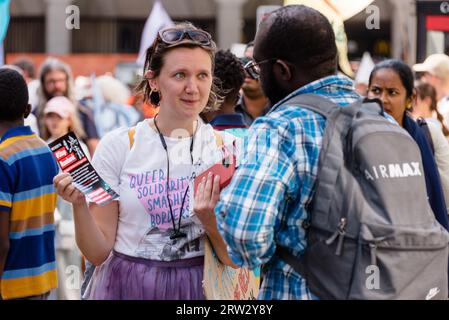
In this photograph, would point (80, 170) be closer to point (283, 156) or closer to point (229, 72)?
point (283, 156)

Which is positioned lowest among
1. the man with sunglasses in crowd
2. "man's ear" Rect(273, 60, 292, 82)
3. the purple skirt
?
the purple skirt

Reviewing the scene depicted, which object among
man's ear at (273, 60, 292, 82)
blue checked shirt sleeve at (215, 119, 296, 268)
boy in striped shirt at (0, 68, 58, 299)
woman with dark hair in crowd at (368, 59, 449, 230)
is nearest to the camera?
blue checked shirt sleeve at (215, 119, 296, 268)

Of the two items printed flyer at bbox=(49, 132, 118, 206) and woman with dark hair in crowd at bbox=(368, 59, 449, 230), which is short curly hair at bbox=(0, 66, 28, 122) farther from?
woman with dark hair in crowd at bbox=(368, 59, 449, 230)

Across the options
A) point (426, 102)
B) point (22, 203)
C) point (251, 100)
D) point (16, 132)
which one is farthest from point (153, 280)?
point (426, 102)

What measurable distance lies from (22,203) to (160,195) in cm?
112

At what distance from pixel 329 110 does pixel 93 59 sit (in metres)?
17.9

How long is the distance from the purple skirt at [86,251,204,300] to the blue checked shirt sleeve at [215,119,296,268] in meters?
0.69

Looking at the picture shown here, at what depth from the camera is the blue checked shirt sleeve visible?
2.45 metres

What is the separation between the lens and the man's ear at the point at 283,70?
105 inches

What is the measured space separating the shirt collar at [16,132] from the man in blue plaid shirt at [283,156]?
188 cm

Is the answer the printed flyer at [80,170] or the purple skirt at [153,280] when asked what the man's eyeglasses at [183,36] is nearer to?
the printed flyer at [80,170]

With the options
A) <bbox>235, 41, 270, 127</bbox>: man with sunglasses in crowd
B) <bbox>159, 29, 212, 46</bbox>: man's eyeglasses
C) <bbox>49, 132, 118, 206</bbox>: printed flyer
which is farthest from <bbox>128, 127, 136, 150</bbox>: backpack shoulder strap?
<bbox>235, 41, 270, 127</bbox>: man with sunglasses in crowd

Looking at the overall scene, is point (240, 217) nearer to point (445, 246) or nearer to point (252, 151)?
point (252, 151)

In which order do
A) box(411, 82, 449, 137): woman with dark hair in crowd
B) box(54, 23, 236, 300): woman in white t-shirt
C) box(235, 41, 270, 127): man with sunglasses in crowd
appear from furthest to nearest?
box(411, 82, 449, 137): woman with dark hair in crowd → box(235, 41, 270, 127): man with sunglasses in crowd → box(54, 23, 236, 300): woman in white t-shirt
